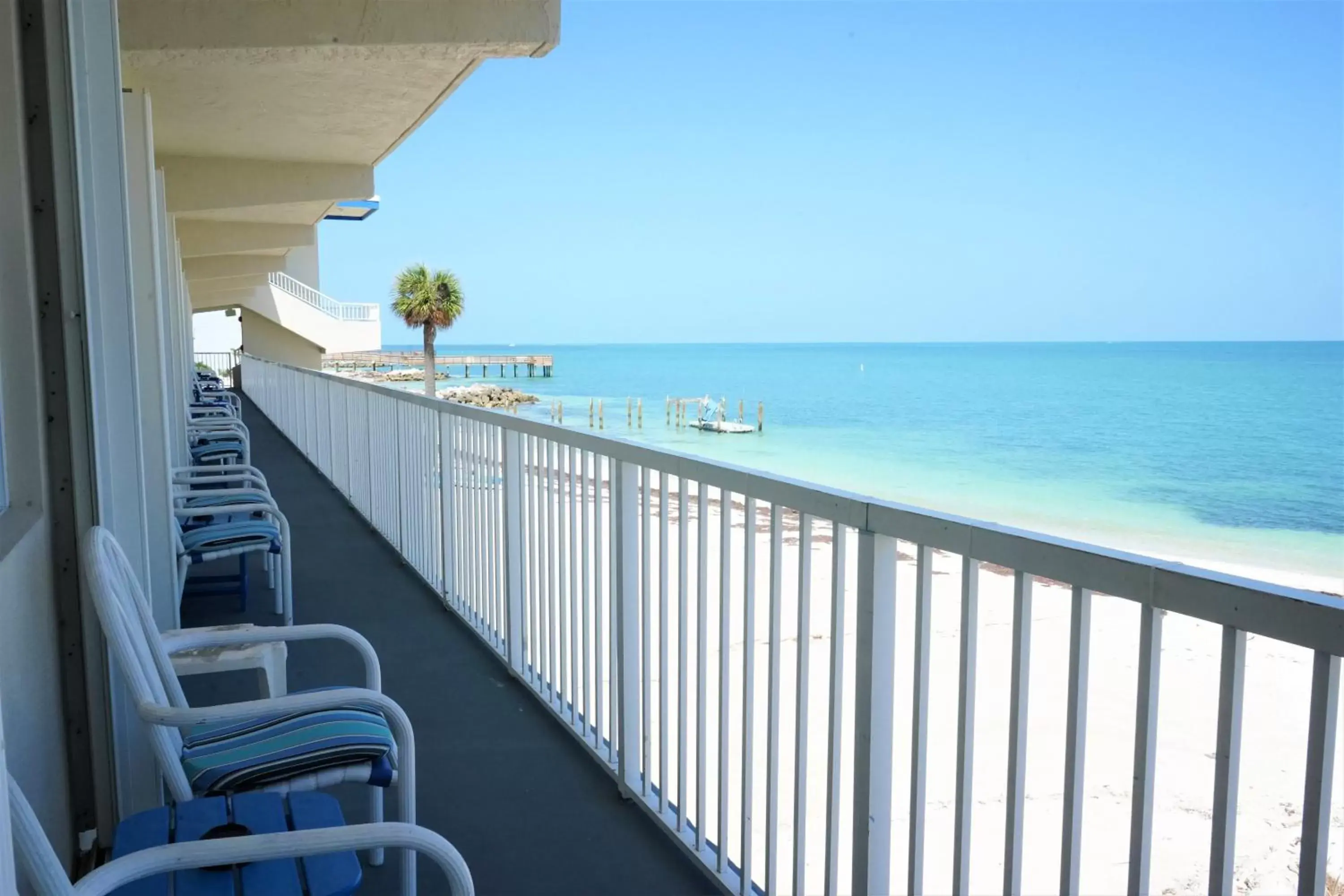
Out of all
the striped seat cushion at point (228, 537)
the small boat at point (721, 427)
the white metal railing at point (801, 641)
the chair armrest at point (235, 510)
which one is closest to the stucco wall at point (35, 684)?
the white metal railing at point (801, 641)

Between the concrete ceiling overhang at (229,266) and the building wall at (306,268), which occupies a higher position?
the building wall at (306,268)

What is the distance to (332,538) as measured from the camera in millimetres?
6688

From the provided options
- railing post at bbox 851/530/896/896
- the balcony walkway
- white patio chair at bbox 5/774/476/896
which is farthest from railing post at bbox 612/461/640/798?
white patio chair at bbox 5/774/476/896

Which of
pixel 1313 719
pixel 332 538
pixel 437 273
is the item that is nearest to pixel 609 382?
pixel 437 273

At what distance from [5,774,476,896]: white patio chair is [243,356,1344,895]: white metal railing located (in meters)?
0.77

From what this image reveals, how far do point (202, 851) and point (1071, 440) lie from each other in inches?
2044

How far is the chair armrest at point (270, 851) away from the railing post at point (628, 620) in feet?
4.48

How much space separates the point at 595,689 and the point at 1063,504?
32678 mm

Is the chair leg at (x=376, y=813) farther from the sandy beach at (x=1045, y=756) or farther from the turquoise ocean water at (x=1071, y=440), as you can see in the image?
the turquoise ocean water at (x=1071, y=440)

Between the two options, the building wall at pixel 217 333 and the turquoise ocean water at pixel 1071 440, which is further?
the building wall at pixel 217 333

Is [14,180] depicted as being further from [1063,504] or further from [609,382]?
[609,382]

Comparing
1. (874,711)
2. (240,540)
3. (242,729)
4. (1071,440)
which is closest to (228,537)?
(240,540)

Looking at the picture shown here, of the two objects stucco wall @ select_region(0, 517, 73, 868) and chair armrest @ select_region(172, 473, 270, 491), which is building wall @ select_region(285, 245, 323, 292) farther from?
stucco wall @ select_region(0, 517, 73, 868)

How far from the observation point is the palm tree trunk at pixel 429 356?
42.0m
